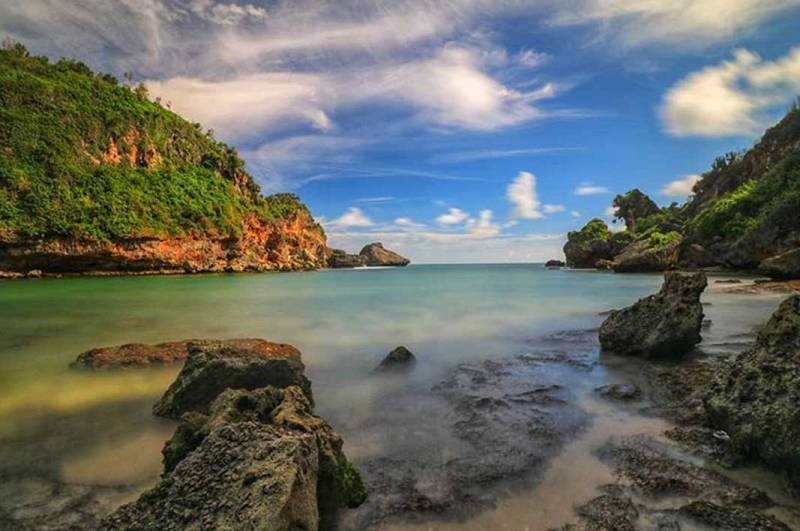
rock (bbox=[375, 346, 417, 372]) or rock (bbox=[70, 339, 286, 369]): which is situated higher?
rock (bbox=[70, 339, 286, 369])

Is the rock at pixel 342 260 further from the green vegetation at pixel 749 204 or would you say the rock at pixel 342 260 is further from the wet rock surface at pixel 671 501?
the wet rock surface at pixel 671 501

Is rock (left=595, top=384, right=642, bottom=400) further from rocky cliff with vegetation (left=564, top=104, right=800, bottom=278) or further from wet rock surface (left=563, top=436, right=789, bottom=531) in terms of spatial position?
rocky cliff with vegetation (left=564, top=104, right=800, bottom=278)

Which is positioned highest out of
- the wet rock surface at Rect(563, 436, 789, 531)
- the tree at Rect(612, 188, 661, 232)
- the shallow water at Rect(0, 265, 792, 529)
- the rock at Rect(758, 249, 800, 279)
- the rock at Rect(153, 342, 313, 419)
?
the tree at Rect(612, 188, 661, 232)

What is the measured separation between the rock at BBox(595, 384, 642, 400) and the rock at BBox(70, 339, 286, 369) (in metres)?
5.91

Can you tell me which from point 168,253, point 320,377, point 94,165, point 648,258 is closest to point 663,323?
point 320,377

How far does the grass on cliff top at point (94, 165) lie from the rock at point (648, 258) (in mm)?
52525

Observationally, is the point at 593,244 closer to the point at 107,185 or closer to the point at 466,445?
the point at 107,185

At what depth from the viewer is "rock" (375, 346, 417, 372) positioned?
8.48m

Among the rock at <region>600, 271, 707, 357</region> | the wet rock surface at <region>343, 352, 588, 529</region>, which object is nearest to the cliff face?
the wet rock surface at <region>343, 352, 588, 529</region>

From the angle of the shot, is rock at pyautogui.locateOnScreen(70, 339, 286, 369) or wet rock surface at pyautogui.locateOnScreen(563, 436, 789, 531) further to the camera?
rock at pyautogui.locateOnScreen(70, 339, 286, 369)

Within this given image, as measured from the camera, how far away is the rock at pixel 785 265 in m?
22.9

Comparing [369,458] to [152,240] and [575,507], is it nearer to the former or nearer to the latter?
[575,507]

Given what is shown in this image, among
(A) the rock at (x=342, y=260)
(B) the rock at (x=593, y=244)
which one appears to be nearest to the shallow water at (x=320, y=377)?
(B) the rock at (x=593, y=244)

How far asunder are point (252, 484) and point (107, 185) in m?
57.5
